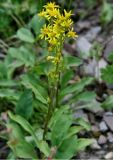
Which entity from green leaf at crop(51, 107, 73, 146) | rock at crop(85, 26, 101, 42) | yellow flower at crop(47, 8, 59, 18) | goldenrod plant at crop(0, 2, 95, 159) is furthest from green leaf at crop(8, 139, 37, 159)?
rock at crop(85, 26, 101, 42)

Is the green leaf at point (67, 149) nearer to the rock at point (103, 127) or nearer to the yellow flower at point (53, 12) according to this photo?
the rock at point (103, 127)

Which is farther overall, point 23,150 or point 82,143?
point 82,143

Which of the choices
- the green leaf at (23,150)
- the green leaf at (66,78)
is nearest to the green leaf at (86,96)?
the green leaf at (66,78)

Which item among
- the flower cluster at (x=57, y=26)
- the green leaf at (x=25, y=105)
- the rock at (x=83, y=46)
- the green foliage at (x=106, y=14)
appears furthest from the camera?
the green foliage at (x=106, y=14)

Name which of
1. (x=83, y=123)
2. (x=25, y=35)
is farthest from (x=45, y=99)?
(x=25, y=35)

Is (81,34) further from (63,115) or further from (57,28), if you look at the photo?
(57,28)

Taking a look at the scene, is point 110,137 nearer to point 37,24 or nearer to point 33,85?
point 33,85

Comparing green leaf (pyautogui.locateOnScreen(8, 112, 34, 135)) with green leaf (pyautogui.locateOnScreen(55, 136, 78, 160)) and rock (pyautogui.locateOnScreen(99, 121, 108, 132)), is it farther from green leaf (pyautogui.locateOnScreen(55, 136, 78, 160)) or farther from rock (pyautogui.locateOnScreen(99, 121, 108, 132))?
rock (pyautogui.locateOnScreen(99, 121, 108, 132))
